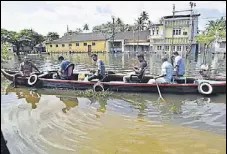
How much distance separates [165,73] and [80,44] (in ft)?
117

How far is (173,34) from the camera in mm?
29391

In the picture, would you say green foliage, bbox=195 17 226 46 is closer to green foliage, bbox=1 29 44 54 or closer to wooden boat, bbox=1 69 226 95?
wooden boat, bbox=1 69 226 95

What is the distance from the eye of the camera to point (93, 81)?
8.12m

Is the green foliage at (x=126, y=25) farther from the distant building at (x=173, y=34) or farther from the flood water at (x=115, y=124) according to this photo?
→ the flood water at (x=115, y=124)

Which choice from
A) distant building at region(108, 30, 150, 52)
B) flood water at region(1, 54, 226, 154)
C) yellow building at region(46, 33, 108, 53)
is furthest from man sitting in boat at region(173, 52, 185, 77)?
yellow building at region(46, 33, 108, 53)

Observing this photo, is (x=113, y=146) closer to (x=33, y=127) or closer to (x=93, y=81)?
(x=33, y=127)

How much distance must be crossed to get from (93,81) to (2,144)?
655cm

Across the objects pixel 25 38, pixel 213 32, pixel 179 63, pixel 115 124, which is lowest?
pixel 115 124

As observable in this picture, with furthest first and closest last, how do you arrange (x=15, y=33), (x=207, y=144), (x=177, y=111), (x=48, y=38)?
(x=48, y=38)
(x=15, y=33)
(x=177, y=111)
(x=207, y=144)

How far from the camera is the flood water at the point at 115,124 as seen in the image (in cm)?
404

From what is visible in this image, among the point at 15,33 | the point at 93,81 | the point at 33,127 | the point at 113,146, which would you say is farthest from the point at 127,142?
the point at 15,33

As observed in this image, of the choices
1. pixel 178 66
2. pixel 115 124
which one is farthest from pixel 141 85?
pixel 115 124

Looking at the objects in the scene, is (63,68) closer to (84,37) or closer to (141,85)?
(141,85)

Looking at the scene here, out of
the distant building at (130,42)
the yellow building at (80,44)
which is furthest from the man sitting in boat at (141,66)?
the yellow building at (80,44)
